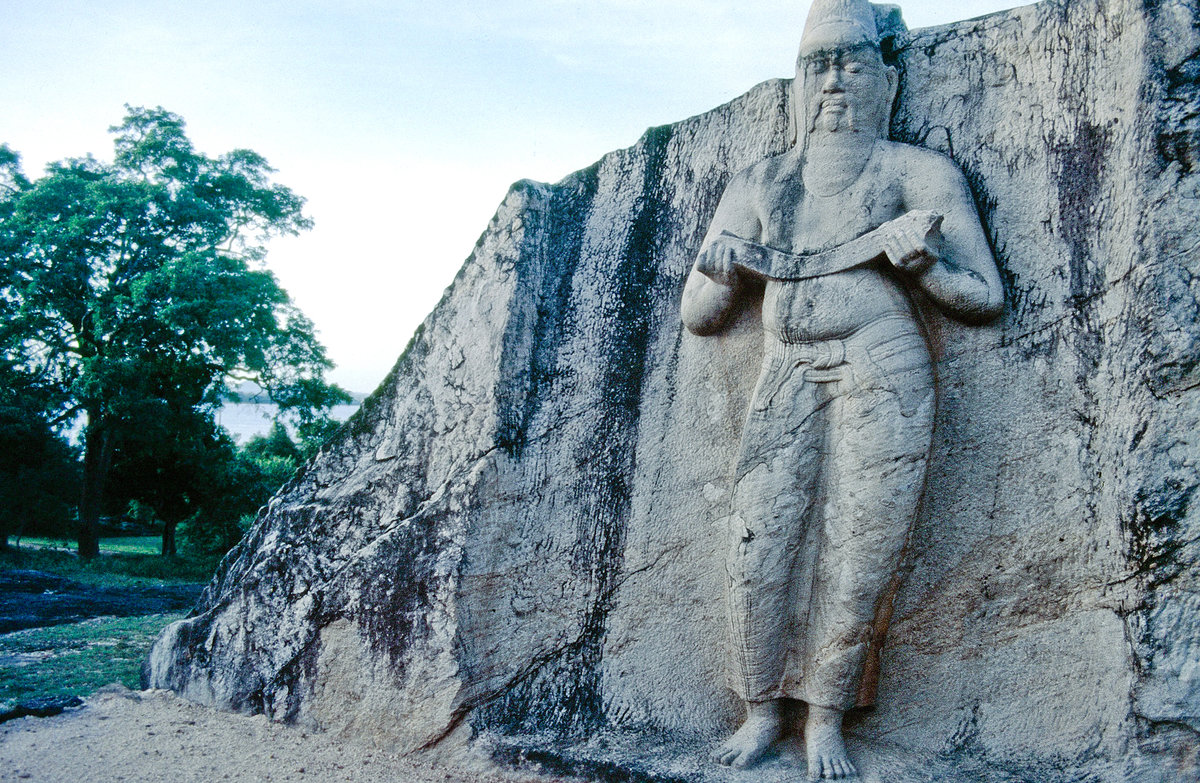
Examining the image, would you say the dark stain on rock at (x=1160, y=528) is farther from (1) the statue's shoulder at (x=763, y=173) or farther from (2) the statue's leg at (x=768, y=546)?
(1) the statue's shoulder at (x=763, y=173)

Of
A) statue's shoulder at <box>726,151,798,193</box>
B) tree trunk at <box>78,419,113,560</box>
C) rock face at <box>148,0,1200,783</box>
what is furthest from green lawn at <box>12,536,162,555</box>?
statue's shoulder at <box>726,151,798,193</box>

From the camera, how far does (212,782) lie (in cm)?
322

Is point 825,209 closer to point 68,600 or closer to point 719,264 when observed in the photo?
point 719,264

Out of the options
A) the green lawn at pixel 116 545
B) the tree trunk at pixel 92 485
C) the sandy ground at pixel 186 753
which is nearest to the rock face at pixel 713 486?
the sandy ground at pixel 186 753

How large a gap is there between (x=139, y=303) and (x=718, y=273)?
8.00 m

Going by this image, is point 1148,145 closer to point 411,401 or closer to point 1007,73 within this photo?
point 1007,73

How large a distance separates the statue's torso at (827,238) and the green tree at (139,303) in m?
7.52

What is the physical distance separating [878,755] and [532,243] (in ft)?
7.97

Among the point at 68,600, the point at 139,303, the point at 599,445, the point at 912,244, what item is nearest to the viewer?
the point at 912,244

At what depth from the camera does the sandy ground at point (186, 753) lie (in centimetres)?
326

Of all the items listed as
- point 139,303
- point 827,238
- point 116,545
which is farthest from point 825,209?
point 116,545

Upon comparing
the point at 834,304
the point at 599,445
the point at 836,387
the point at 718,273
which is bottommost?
the point at 599,445

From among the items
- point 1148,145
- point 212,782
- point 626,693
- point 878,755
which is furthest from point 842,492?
point 212,782

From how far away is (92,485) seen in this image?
10.3 m
